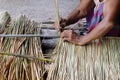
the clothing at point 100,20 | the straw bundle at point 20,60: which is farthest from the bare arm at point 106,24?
the straw bundle at point 20,60

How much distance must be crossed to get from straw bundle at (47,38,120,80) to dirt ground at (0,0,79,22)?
3.61 feet

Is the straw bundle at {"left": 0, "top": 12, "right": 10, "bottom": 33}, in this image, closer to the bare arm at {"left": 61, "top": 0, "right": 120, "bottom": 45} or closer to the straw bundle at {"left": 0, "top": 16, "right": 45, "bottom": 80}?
the straw bundle at {"left": 0, "top": 16, "right": 45, "bottom": 80}

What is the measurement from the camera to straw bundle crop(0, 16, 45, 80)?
7.22 feet

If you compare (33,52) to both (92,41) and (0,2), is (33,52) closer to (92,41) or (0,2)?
(92,41)

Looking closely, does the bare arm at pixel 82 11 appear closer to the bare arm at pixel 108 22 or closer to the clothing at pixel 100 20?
the clothing at pixel 100 20

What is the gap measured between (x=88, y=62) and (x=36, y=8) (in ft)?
5.16

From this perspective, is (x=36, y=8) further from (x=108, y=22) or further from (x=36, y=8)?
(x=108, y=22)

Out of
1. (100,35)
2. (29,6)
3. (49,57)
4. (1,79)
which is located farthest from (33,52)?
(29,6)

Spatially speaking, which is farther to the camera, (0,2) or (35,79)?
(0,2)

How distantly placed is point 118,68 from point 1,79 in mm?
737

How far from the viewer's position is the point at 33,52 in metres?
2.30

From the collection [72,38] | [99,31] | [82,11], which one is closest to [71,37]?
[72,38]

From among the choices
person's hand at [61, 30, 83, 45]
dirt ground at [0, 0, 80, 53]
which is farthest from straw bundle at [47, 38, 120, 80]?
dirt ground at [0, 0, 80, 53]

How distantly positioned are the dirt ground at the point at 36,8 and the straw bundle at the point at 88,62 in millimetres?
1100
